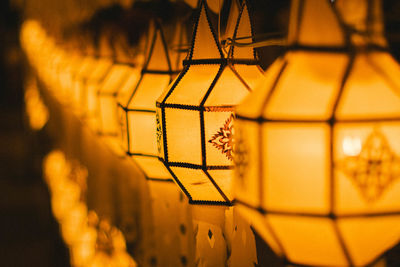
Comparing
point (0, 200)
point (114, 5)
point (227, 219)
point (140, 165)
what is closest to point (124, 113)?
point (140, 165)

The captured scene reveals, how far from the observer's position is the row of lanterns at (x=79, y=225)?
14.0 feet

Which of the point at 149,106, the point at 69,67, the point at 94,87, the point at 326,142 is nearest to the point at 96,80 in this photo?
the point at 94,87

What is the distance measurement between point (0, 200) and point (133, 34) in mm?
6784

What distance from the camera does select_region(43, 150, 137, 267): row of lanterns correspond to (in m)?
4.27

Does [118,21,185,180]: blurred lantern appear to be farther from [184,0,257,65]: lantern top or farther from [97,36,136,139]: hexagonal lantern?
[97,36,136,139]: hexagonal lantern

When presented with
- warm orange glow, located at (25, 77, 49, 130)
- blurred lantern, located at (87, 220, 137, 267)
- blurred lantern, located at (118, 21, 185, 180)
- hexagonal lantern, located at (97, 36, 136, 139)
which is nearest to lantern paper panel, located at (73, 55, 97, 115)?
hexagonal lantern, located at (97, 36, 136, 139)

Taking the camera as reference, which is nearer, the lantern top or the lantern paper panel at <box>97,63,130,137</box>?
the lantern top

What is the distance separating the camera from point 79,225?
584 centimetres

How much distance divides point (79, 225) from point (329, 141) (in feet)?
17.4

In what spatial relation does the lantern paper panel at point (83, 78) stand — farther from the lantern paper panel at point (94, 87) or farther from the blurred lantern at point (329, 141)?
the blurred lantern at point (329, 141)

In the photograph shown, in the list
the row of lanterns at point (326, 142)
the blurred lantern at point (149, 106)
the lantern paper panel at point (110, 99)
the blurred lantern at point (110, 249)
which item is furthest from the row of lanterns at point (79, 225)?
the row of lanterns at point (326, 142)

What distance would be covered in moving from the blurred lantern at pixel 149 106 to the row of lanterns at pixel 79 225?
2.13 meters

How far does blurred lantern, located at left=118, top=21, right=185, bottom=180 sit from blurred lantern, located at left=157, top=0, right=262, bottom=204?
0.33 metres

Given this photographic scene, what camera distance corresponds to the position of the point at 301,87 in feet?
3.05
